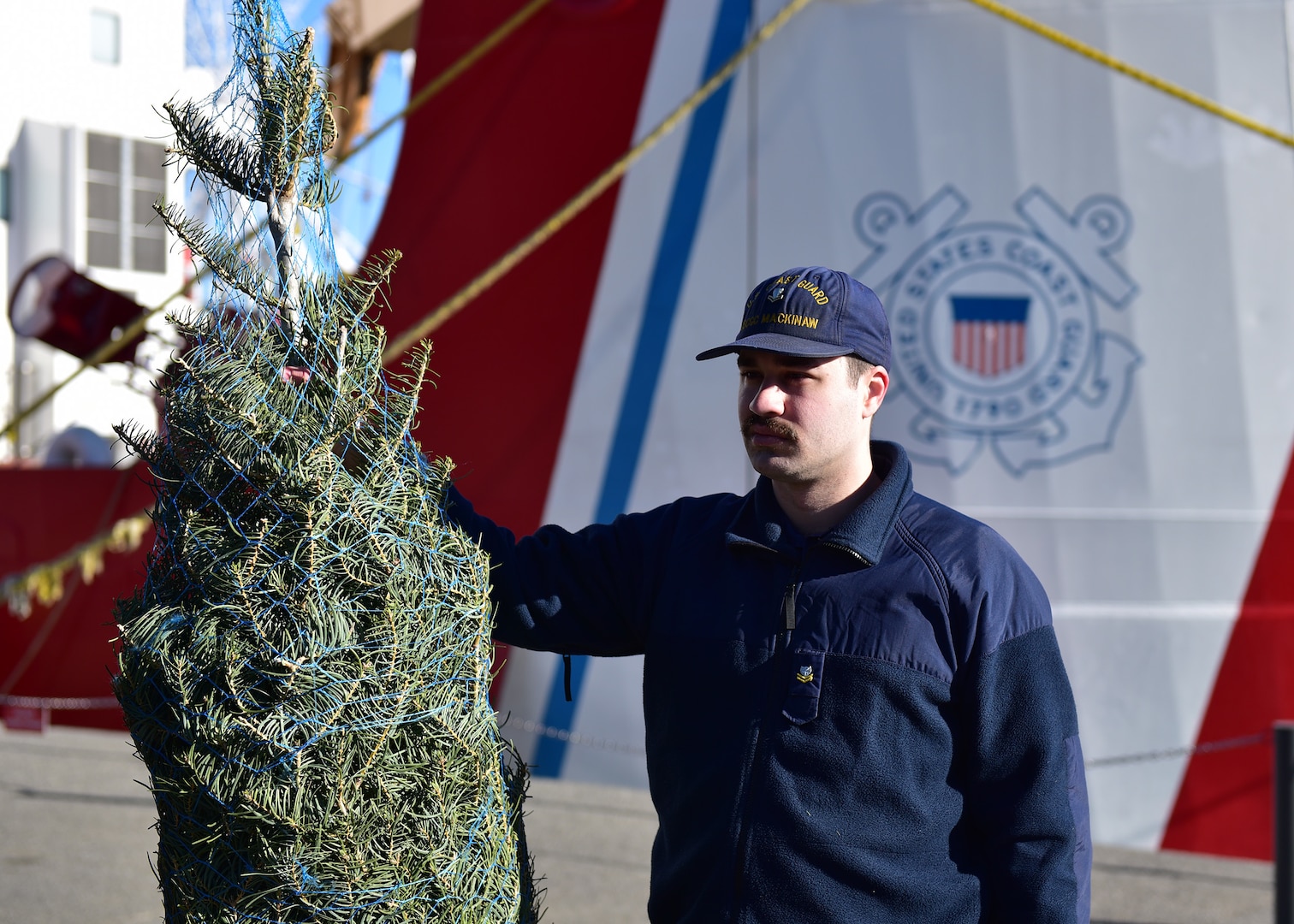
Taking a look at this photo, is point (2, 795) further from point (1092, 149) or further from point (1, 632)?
point (1092, 149)

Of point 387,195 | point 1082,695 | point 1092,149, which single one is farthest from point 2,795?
point 1092,149

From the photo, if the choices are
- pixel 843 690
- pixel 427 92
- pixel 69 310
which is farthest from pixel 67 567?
pixel 843 690

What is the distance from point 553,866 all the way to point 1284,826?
286 centimetres

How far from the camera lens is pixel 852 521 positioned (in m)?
1.95

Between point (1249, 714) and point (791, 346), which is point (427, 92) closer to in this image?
point (791, 346)

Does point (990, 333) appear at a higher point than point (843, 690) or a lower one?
higher

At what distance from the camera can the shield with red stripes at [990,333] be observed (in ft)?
14.2

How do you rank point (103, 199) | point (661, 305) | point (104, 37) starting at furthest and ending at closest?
point (103, 199) < point (104, 37) < point (661, 305)

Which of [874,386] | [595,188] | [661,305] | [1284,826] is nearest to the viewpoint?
[874,386]

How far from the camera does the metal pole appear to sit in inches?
146

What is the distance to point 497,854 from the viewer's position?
1883 millimetres

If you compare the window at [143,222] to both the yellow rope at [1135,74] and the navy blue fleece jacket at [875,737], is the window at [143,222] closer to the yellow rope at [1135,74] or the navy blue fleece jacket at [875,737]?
the yellow rope at [1135,74]

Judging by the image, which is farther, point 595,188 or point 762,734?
point 595,188

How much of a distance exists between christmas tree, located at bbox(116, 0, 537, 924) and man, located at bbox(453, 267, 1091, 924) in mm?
286
